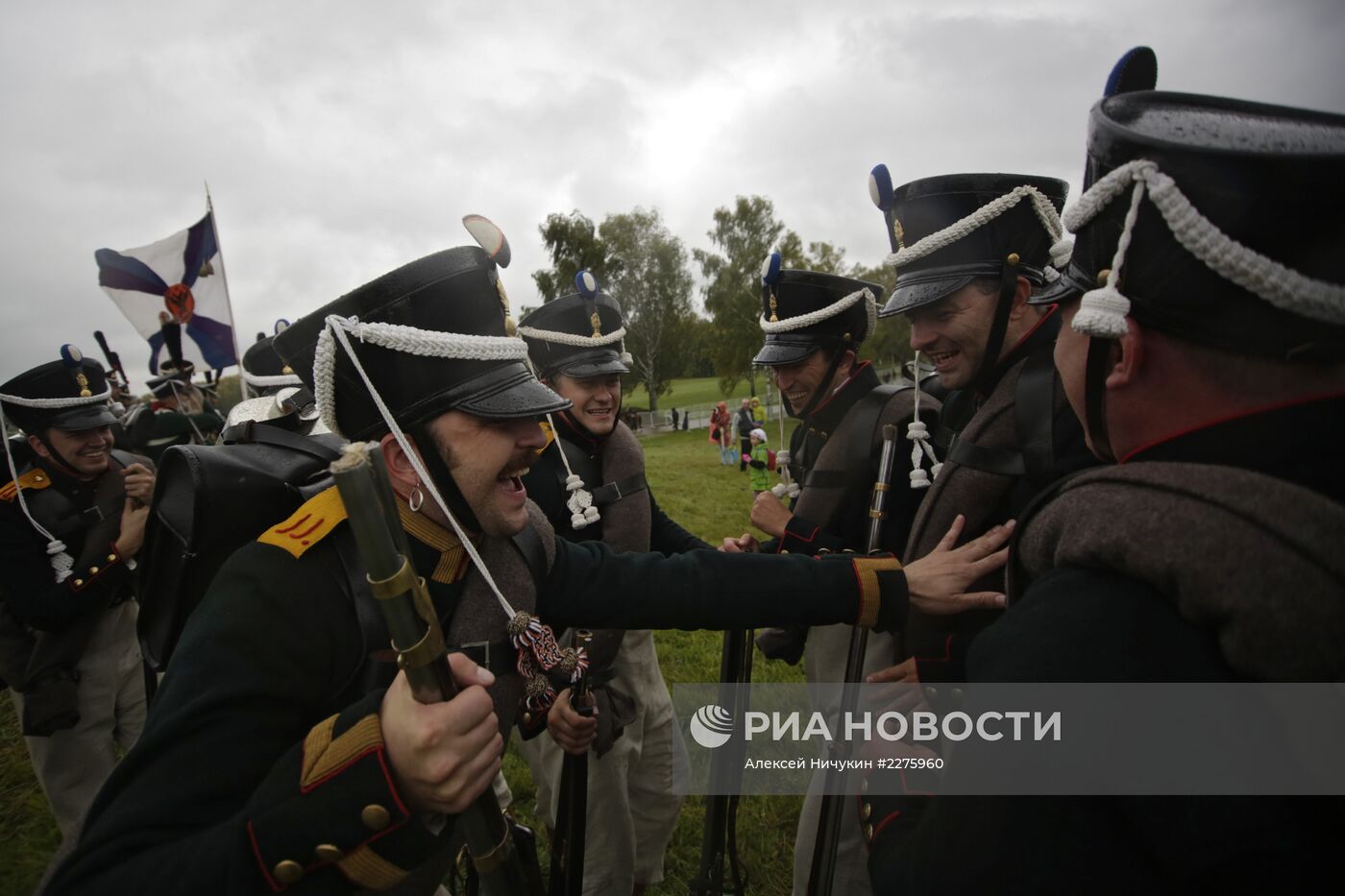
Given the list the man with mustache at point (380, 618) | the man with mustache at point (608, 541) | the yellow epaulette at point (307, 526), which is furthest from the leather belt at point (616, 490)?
the yellow epaulette at point (307, 526)

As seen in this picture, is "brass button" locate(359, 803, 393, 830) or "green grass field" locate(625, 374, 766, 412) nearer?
"brass button" locate(359, 803, 393, 830)

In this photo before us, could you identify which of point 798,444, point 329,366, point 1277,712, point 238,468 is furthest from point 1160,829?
point 798,444

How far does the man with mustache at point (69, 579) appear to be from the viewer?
13.4 ft

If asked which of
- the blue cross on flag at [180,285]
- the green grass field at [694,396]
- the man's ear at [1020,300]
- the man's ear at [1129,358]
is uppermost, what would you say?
the blue cross on flag at [180,285]

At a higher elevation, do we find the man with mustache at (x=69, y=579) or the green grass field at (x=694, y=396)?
the man with mustache at (x=69, y=579)

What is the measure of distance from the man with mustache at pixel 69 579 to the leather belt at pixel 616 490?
320 cm

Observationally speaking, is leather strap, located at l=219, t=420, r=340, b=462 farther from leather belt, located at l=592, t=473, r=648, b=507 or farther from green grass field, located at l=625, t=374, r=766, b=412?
green grass field, located at l=625, t=374, r=766, b=412

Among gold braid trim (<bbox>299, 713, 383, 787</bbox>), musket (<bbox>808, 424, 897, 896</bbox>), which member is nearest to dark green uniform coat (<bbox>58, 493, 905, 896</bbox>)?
gold braid trim (<bbox>299, 713, 383, 787</bbox>)

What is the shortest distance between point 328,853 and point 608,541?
2.58 m

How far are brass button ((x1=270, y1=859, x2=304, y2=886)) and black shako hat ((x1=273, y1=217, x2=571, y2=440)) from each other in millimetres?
1144

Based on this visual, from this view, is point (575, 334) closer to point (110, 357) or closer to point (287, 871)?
point (287, 871)

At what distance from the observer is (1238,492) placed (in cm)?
95

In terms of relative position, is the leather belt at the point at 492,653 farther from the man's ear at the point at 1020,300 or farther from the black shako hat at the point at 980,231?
the man's ear at the point at 1020,300

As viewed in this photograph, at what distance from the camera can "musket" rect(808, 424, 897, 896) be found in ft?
8.72
